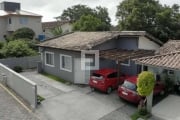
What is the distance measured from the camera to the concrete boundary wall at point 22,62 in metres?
27.3

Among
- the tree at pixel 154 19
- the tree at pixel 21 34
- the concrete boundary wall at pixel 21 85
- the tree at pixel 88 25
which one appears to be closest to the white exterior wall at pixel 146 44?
the concrete boundary wall at pixel 21 85

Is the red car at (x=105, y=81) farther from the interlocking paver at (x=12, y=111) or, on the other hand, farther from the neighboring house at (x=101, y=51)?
the interlocking paver at (x=12, y=111)

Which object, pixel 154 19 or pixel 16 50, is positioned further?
pixel 154 19

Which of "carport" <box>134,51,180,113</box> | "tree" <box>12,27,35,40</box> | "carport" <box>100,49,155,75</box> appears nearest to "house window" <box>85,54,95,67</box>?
"carport" <box>100,49,155,75</box>

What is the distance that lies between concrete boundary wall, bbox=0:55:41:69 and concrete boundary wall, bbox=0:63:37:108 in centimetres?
509

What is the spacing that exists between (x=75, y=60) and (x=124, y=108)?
6.79m

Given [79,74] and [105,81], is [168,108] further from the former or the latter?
[79,74]

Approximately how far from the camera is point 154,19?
35.5 meters

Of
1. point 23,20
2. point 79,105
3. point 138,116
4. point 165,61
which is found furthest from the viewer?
point 23,20

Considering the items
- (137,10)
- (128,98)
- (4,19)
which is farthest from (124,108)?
(4,19)

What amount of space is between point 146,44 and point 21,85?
36.2ft

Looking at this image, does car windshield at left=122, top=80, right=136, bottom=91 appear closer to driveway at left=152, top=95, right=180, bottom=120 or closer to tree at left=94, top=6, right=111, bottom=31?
driveway at left=152, top=95, right=180, bottom=120

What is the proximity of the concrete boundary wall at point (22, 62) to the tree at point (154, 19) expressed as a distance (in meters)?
14.1

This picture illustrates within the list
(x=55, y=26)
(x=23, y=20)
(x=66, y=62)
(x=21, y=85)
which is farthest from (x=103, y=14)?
(x=21, y=85)
